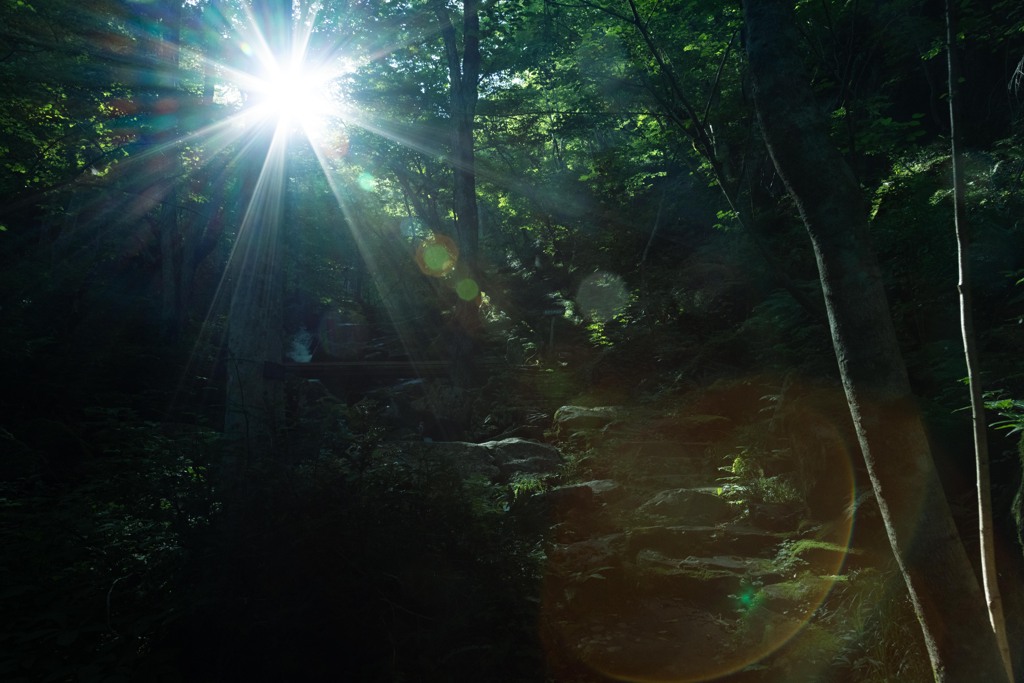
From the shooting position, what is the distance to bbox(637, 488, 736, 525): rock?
731 cm

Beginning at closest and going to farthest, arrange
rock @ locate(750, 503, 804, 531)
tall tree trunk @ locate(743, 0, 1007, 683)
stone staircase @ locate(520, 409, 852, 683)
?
tall tree trunk @ locate(743, 0, 1007, 683) → stone staircase @ locate(520, 409, 852, 683) → rock @ locate(750, 503, 804, 531)

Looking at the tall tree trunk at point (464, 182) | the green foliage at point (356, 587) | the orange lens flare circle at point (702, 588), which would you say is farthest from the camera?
the tall tree trunk at point (464, 182)

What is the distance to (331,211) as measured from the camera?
2473 cm

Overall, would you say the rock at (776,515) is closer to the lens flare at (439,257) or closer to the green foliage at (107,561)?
the green foliage at (107,561)

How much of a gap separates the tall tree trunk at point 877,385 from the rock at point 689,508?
185 inches

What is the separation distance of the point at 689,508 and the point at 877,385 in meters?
5.22

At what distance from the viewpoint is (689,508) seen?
754 centimetres

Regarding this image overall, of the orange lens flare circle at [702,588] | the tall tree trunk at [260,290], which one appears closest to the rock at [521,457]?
the orange lens flare circle at [702,588]

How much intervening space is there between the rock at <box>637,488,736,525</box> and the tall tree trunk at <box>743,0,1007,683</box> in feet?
15.4

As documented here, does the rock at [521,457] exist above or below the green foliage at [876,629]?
above

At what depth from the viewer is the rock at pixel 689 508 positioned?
24.0ft

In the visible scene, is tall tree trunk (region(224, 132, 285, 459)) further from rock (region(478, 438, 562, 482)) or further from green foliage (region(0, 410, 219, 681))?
rock (region(478, 438, 562, 482))

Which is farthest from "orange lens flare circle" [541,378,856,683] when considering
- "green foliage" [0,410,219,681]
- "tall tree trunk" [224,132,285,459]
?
"tall tree trunk" [224,132,285,459]

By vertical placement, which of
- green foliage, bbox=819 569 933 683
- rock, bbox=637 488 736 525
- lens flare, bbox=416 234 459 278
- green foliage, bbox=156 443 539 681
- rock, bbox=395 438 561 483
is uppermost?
lens flare, bbox=416 234 459 278
